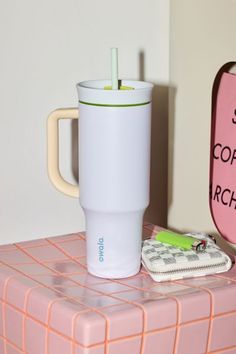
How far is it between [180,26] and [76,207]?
0.32m

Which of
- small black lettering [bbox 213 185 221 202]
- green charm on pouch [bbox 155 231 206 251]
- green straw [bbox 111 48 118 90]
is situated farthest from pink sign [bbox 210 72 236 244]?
green straw [bbox 111 48 118 90]

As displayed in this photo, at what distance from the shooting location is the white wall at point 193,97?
113 centimetres

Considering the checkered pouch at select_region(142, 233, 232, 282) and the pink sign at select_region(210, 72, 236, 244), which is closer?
the checkered pouch at select_region(142, 233, 232, 282)

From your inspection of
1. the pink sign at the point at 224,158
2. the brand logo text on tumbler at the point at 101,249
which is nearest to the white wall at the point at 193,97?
the pink sign at the point at 224,158

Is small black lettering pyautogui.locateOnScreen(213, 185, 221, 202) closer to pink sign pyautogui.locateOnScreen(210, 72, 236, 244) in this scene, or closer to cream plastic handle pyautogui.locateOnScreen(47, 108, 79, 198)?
pink sign pyautogui.locateOnScreen(210, 72, 236, 244)

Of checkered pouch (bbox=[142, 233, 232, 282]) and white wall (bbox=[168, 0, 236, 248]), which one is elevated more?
white wall (bbox=[168, 0, 236, 248])

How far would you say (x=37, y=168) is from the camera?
118 cm

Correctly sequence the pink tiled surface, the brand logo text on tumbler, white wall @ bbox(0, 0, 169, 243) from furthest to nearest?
white wall @ bbox(0, 0, 169, 243) → the brand logo text on tumbler → the pink tiled surface

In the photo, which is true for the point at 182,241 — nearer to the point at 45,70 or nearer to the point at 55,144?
the point at 55,144

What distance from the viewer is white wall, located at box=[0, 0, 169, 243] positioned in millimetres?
1124

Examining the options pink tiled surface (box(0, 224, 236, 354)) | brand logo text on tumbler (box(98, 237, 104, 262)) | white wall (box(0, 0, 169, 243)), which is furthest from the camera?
white wall (box(0, 0, 169, 243))

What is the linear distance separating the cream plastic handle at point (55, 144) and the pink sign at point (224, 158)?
0.83 feet

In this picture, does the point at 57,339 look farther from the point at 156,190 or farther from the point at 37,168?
the point at 156,190

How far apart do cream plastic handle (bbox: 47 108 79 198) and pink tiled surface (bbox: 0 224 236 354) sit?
10cm
